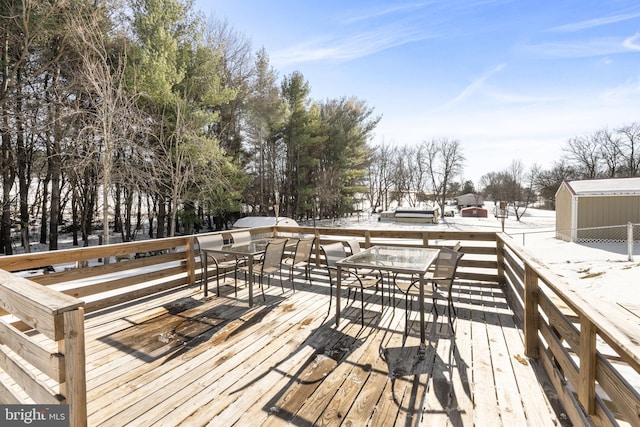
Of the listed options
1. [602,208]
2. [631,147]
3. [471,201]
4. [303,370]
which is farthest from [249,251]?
[471,201]

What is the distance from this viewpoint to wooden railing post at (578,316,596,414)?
1391 mm

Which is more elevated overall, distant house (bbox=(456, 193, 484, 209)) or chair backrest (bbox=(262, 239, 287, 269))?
distant house (bbox=(456, 193, 484, 209))

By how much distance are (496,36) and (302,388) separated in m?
10.0

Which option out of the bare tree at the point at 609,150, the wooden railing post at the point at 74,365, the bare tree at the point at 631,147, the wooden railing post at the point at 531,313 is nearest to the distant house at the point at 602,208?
the wooden railing post at the point at 531,313

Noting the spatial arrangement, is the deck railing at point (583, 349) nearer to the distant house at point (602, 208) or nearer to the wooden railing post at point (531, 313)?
the wooden railing post at point (531, 313)

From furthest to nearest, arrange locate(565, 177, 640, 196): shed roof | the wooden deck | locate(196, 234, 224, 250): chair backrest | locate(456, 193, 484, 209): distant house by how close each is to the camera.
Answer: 1. locate(456, 193, 484, 209): distant house
2. locate(565, 177, 640, 196): shed roof
3. locate(196, 234, 224, 250): chair backrest
4. the wooden deck

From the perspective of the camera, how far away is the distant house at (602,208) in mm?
12125

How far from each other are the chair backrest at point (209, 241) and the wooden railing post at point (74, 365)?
3072 mm

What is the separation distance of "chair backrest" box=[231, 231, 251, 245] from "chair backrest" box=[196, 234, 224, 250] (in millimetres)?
376

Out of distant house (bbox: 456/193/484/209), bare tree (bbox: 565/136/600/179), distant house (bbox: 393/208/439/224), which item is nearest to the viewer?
distant house (bbox: 393/208/439/224)

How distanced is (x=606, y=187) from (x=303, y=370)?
1612 cm

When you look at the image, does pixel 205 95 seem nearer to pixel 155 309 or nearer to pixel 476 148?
pixel 155 309

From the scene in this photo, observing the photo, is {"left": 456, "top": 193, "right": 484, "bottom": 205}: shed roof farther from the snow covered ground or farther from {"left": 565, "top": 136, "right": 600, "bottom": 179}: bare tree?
the snow covered ground

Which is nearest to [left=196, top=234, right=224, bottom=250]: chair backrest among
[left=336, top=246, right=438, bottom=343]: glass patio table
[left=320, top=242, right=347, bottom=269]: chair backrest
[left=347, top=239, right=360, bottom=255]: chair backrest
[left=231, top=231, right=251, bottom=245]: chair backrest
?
[left=231, top=231, right=251, bottom=245]: chair backrest
